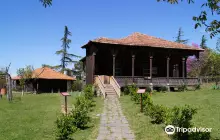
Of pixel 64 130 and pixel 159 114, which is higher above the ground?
pixel 159 114

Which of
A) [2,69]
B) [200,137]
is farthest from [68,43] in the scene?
[200,137]

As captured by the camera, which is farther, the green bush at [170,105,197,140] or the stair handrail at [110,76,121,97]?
the stair handrail at [110,76,121,97]

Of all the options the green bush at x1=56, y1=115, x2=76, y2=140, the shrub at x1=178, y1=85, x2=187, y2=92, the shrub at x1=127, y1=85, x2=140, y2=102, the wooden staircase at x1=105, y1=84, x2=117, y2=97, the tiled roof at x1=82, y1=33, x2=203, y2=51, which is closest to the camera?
the green bush at x1=56, y1=115, x2=76, y2=140

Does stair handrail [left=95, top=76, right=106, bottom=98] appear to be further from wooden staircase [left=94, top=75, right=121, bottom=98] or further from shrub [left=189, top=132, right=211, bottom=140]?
shrub [left=189, top=132, right=211, bottom=140]

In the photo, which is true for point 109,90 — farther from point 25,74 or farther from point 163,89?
point 25,74

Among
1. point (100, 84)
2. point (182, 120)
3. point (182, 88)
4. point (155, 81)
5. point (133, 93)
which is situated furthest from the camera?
point (182, 88)

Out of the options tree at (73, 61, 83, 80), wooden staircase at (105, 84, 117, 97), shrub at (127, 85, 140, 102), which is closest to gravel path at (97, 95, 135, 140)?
shrub at (127, 85, 140, 102)

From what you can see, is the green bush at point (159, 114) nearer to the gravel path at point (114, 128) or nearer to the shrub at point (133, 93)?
the gravel path at point (114, 128)

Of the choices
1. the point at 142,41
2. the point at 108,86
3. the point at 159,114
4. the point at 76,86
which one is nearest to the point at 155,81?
the point at 142,41

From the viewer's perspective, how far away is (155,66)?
34406mm

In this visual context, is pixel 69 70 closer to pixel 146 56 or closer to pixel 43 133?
pixel 146 56

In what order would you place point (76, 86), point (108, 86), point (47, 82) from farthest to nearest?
point (76, 86) < point (47, 82) < point (108, 86)

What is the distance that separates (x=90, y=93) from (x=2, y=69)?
3901 centimetres

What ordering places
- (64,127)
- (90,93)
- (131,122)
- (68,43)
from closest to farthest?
(64,127)
(131,122)
(90,93)
(68,43)
